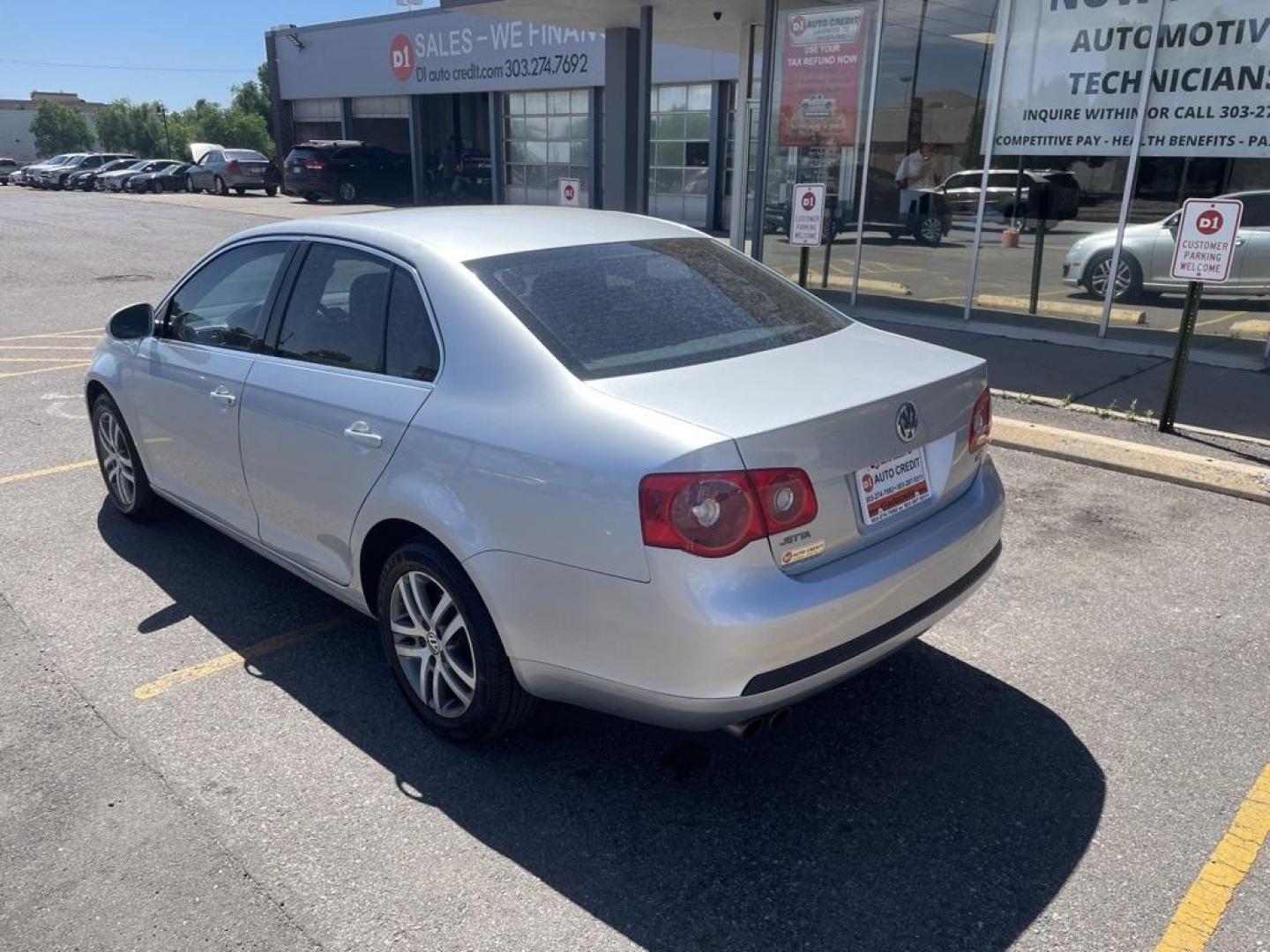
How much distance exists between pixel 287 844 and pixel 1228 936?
2.52 meters

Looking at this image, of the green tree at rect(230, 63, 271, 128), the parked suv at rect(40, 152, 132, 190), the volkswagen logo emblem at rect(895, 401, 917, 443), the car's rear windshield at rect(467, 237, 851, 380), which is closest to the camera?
A: the volkswagen logo emblem at rect(895, 401, 917, 443)

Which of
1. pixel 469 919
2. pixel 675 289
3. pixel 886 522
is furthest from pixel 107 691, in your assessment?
pixel 886 522

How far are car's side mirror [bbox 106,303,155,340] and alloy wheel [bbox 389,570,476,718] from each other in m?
2.27

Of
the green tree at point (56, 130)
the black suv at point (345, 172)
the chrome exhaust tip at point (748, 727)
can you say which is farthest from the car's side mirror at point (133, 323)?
the green tree at point (56, 130)

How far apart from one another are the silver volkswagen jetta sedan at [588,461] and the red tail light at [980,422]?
0.02 m

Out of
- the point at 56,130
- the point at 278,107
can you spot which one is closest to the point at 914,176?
the point at 278,107

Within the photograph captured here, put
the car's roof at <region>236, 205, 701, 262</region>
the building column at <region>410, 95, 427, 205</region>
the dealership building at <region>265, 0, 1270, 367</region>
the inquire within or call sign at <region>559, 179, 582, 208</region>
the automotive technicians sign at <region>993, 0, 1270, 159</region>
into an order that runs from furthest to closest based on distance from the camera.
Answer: the building column at <region>410, 95, 427, 205</region>, the inquire within or call sign at <region>559, 179, 582, 208</region>, the dealership building at <region>265, 0, 1270, 367</region>, the automotive technicians sign at <region>993, 0, 1270, 159</region>, the car's roof at <region>236, 205, 701, 262</region>

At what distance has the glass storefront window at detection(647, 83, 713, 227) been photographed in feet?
82.4

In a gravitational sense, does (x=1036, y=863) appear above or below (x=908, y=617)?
below

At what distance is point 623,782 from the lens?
3117 millimetres

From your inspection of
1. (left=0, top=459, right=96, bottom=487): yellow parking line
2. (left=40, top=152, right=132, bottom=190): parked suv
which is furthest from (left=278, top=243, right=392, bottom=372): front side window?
(left=40, top=152, right=132, bottom=190): parked suv

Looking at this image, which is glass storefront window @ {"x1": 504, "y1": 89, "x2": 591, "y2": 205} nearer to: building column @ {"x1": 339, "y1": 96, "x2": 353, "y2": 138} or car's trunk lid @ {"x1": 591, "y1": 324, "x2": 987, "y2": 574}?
building column @ {"x1": 339, "y1": 96, "x2": 353, "y2": 138}

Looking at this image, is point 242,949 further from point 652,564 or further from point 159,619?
point 159,619

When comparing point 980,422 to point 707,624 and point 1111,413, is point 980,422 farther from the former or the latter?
point 1111,413
